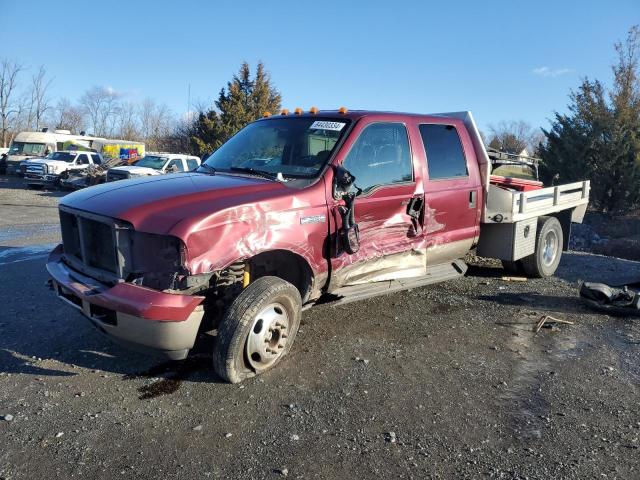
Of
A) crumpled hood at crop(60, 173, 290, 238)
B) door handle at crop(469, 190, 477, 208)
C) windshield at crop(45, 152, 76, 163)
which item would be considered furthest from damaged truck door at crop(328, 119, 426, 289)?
windshield at crop(45, 152, 76, 163)

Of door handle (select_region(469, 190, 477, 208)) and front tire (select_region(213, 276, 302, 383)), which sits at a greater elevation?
door handle (select_region(469, 190, 477, 208))

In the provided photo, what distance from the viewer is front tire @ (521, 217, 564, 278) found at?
693 cm

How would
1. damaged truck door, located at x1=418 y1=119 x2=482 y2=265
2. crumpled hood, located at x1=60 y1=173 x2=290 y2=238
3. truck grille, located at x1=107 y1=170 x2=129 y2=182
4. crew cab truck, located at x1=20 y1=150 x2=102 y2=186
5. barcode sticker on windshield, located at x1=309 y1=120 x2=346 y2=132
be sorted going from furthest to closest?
crew cab truck, located at x1=20 y1=150 x2=102 y2=186, truck grille, located at x1=107 y1=170 x2=129 y2=182, damaged truck door, located at x1=418 y1=119 x2=482 y2=265, barcode sticker on windshield, located at x1=309 y1=120 x2=346 y2=132, crumpled hood, located at x1=60 y1=173 x2=290 y2=238

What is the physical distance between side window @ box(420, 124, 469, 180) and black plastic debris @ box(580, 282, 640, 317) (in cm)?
194

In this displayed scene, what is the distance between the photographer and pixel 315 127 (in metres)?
4.76

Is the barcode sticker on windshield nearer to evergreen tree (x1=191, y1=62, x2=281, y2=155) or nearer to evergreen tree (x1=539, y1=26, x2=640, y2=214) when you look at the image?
evergreen tree (x1=539, y1=26, x2=640, y2=214)

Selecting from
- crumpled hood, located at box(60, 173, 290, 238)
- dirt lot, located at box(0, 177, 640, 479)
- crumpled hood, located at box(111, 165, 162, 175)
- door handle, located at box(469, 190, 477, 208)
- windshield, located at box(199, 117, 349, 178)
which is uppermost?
windshield, located at box(199, 117, 349, 178)

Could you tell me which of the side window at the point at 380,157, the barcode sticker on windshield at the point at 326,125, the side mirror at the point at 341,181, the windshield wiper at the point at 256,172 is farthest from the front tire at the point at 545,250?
the windshield wiper at the point at 256,172

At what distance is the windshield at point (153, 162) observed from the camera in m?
20.9

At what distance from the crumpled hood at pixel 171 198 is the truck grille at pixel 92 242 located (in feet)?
0.36

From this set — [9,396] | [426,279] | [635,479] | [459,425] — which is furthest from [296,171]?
[635,479]

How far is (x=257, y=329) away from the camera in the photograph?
150 inches

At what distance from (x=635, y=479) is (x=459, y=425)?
975 mm

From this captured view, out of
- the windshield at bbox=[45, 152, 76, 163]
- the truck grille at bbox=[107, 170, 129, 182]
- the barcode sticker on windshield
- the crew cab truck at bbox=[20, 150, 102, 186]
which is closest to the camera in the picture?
the barcode sticker on windshield
